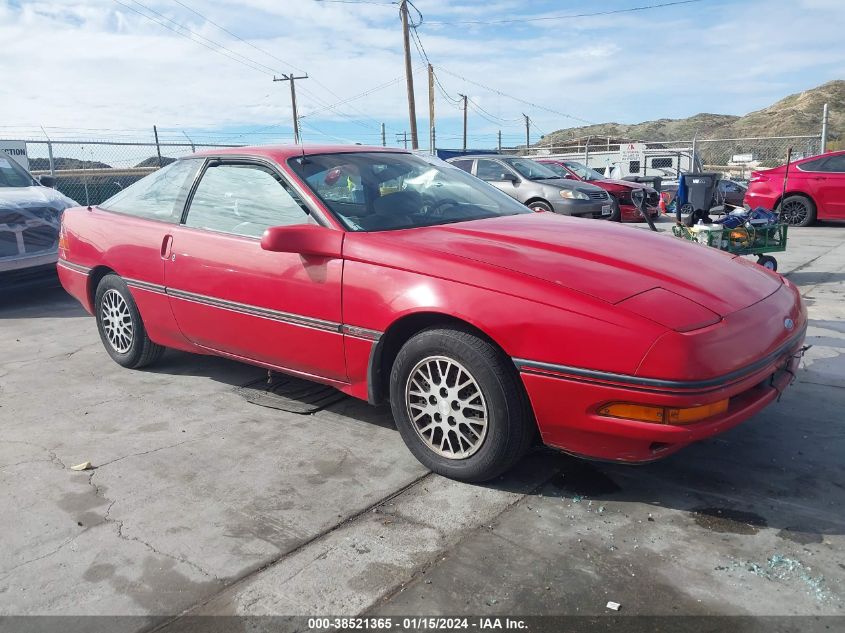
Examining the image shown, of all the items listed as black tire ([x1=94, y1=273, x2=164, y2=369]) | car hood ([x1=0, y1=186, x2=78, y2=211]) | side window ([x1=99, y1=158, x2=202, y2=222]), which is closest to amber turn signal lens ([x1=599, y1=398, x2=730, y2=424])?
side window ([x1=99, y1=158, x2=202, y2=222])

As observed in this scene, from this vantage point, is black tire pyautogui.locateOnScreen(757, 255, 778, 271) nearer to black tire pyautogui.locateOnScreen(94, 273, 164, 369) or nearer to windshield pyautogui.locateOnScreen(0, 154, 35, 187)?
black tire pyautogui.locateOnScreen(94, 273, 164, 369)

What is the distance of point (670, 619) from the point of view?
218 centimetres

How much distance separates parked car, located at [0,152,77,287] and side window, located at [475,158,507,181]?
6.99 metres

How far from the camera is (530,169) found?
12703 millimetres

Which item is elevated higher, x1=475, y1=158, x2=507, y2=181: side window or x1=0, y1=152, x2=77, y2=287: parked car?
x1=475, y1=158, x2=507, y2=181: side window

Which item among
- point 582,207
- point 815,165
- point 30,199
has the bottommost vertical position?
point 582,207

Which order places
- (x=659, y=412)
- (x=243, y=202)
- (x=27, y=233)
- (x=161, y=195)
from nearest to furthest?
(x=659, y=412) < (x=243, y=202) < (x=161, y=195) < (x=27, y=233)

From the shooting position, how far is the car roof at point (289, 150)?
3908 mm

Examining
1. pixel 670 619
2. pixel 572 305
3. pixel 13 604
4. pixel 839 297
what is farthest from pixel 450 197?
pixel 839 297

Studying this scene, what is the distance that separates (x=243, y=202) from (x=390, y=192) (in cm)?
85

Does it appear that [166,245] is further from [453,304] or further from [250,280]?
[453,304]

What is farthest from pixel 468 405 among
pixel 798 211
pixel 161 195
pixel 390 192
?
pixel 798 211

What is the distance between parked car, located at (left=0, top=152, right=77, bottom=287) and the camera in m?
7.07

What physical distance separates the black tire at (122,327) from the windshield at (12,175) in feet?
13.5
